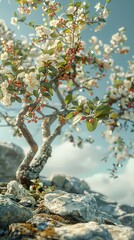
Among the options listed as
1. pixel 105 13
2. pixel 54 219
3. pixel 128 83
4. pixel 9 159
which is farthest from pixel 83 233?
pixel 9 159

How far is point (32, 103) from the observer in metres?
6.33

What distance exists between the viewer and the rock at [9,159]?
23722mm

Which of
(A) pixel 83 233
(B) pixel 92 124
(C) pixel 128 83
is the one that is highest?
(C) pixel 128 83

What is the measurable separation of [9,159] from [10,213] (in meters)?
21.2

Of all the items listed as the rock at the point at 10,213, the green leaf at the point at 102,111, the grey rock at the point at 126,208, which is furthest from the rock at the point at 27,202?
the grey rock at the point at 126,208

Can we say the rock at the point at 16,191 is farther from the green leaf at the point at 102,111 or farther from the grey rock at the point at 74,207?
the green leaf at the point at 102,111

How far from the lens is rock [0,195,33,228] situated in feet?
12.7

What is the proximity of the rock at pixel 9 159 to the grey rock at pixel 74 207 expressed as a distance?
62.2 ft

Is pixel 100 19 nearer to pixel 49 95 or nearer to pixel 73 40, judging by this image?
pixel 73 40

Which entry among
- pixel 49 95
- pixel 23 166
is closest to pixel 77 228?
pixel 49 95

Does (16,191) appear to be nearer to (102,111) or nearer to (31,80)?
(31,80)

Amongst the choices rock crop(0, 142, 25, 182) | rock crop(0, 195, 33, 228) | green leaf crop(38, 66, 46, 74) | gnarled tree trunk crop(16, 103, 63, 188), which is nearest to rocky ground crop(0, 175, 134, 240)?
rock crop(0, 195, 33, 228)

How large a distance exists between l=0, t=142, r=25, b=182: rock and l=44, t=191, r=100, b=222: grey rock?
746 inches

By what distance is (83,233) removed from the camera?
10.6 feet
